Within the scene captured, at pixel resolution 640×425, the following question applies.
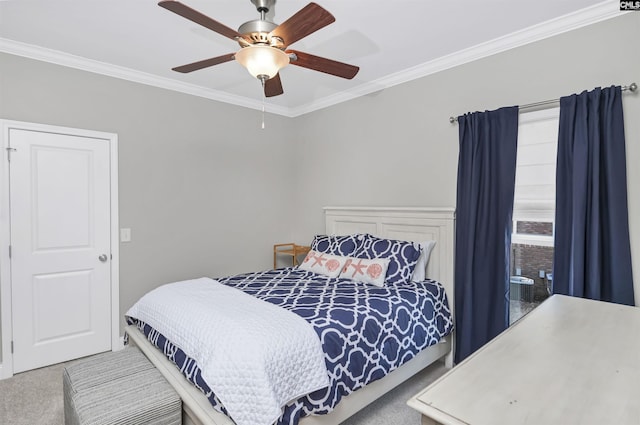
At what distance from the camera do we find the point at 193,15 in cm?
149

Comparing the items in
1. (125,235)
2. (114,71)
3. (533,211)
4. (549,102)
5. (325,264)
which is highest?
(114,71)

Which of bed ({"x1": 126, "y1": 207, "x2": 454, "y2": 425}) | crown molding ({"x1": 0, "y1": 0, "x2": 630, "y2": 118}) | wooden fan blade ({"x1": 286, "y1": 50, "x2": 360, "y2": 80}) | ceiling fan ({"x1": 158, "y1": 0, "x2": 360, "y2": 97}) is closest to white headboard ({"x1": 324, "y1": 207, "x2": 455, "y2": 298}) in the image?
bed ({"x1": 126, "y1": 207, "x2": 454, "y2": 425})

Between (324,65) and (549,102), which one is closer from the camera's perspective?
(324,65)

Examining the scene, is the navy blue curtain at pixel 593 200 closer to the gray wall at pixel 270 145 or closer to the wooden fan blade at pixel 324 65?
the gray wall at pixel 270 145

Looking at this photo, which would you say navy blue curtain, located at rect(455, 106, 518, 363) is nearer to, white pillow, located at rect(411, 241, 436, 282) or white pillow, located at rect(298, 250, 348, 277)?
white pillow, located at rect(411, 241, 436, 282)

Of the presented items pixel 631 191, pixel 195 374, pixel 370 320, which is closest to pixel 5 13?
pixel 195 374

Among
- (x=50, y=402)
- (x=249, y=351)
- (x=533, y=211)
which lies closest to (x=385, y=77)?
(x=533, y=211)

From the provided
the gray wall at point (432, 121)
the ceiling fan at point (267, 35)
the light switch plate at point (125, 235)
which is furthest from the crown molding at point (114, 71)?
the ceiling fan at point (267, 35)

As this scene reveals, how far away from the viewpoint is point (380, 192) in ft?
11.3

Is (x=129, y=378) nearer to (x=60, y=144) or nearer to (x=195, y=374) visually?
(x=195, y=374)

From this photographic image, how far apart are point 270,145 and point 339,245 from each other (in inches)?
69.5

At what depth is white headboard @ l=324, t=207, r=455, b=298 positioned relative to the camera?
2818mm

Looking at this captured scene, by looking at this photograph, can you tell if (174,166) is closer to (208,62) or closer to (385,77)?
(208,62)

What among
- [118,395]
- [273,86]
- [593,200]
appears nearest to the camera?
[118,395]
